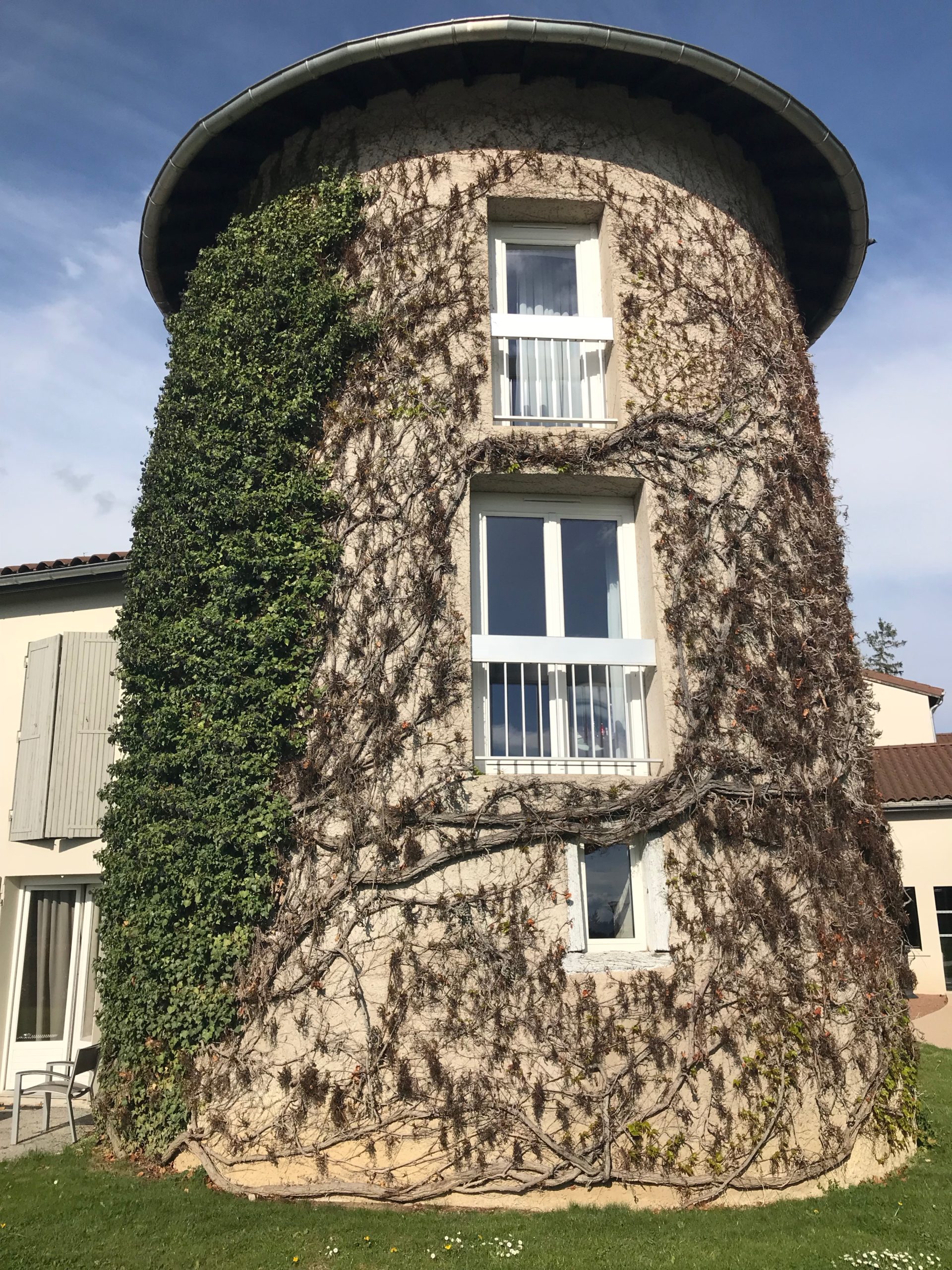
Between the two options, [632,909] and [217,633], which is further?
[217,633]

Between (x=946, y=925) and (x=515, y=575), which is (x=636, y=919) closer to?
(x=515, y=575)

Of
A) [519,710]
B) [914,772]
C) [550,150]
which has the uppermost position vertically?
[550,150]

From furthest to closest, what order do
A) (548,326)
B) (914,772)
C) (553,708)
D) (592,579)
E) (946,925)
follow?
(914,772) < (946,925) < (548,326) < (592,579) < (553,708)

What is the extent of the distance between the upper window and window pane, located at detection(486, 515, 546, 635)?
1.04 metres

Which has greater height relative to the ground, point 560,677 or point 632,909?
point 560,677

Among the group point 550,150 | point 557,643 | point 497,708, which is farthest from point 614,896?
point 550,150

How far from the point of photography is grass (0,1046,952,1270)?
6051 mm

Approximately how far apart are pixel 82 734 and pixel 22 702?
4.00ft

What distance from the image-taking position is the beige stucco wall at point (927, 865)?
18469mm

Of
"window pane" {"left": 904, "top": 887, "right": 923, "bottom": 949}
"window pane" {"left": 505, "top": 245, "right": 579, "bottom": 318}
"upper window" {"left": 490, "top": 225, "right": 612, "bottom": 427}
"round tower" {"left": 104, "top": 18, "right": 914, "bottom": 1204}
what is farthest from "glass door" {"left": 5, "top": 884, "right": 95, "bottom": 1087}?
"window pane" {"left": 904, "top": 887, "right": 923, "bottom": 949}

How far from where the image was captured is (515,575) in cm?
894

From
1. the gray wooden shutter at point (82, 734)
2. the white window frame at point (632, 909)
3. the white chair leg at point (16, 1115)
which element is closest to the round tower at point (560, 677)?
the white window frame at point (632, 909)

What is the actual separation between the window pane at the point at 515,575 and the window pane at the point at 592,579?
0.24 m

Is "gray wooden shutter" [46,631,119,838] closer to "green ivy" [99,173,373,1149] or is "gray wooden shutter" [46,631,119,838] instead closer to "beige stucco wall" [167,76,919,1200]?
"green ivy" [99,173,373,1149]
